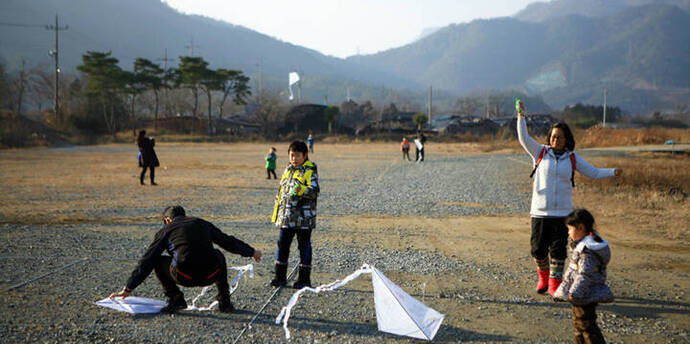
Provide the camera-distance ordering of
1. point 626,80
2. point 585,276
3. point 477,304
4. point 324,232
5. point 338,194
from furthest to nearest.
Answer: point 626,80 → point 338,194 → point 324,232 → point 477,304 → point 585,276

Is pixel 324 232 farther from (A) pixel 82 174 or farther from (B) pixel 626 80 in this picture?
(B) pixel 626 80

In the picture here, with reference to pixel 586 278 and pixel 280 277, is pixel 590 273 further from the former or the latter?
pixel 280 277

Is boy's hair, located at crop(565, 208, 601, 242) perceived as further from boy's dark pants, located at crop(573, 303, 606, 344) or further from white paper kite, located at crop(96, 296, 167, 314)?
white paper kite, located at crop(96, 296, 167, 314)

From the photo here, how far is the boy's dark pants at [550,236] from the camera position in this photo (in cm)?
468

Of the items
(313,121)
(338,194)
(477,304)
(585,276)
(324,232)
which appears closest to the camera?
(585,276)

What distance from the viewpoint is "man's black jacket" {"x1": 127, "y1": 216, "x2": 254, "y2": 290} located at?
4.11 meters

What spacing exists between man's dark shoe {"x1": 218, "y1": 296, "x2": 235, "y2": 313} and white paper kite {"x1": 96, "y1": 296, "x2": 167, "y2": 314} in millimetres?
581

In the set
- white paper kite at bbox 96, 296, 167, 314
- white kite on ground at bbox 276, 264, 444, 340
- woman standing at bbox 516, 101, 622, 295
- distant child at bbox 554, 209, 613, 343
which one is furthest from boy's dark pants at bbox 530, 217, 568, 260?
white paper kite at bbox 96, 296, 167, 314

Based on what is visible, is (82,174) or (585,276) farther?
(82,174)

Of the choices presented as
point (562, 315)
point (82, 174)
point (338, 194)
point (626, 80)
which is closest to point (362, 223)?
point (338, 194)

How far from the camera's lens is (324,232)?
8375mm

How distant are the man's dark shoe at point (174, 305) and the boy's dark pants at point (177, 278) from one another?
40 mm

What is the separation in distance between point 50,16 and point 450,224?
21863 centimetres

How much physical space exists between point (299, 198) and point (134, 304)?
1.87m
